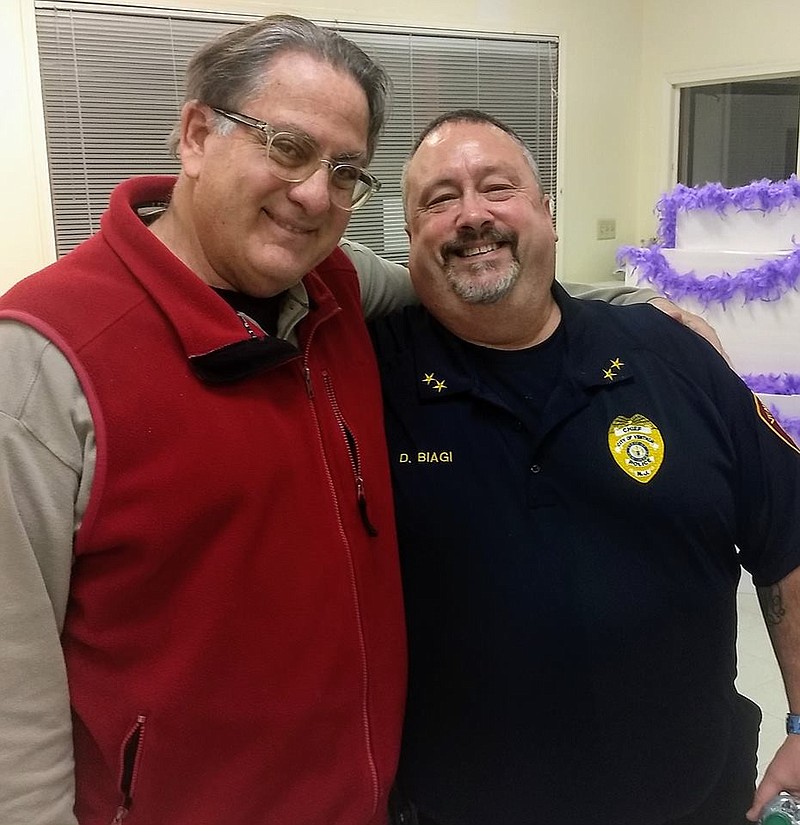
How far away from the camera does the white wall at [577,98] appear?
12.3 feet

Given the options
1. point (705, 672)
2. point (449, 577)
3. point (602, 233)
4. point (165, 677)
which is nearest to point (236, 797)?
point (165, 677)

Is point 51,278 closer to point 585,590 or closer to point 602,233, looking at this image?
point 585,590

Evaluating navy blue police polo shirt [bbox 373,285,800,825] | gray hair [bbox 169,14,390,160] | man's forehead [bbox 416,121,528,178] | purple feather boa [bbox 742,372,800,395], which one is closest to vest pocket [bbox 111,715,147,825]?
navy blue police polo shirt [bbox 373,285,800,825]

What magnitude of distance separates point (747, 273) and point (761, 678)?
1.60m

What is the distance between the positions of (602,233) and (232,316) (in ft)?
15.4

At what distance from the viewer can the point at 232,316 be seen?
3.39ft

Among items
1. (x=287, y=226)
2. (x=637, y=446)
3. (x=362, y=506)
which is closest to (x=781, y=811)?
(x=637, y=446)

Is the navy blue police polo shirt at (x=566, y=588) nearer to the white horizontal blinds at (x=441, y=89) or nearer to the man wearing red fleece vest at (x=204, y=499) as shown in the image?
the man wearing red fleece vest at (x=204, y=499)

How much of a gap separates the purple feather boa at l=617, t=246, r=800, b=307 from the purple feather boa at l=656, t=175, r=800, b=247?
13 centimetres

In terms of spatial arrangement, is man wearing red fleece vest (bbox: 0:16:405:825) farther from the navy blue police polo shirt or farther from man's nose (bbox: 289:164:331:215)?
the navy blue police polo shirt

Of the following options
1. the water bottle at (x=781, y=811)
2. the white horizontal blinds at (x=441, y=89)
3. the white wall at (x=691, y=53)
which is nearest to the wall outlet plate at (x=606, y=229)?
the white wall at (x=691, y=53)

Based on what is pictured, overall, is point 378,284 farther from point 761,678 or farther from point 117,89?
point 117,89

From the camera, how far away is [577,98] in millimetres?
5094

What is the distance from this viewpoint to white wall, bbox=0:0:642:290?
374 centimetres
